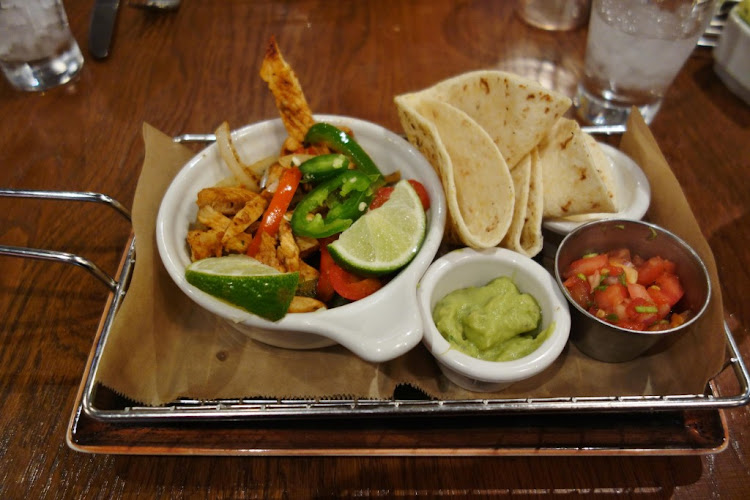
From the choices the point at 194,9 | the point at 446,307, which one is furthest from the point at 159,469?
the point at 194,9

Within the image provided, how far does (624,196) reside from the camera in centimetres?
191

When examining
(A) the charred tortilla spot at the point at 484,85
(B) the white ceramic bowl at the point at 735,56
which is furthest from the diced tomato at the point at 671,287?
(B) the white ceramic bowl at the point at 735,56

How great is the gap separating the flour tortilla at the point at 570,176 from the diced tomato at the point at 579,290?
0.25 meters

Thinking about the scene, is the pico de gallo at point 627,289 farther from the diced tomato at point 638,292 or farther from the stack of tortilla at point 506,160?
the stack of tortilla at point 506,160

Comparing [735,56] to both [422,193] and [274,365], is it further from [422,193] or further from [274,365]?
[274,365]

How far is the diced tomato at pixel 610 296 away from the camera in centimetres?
160

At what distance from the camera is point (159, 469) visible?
1569 millimetres

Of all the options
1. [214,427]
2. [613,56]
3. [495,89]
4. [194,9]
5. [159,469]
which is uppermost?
[495,89]

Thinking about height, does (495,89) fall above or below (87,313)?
above

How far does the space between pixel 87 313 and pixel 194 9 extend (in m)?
2.20

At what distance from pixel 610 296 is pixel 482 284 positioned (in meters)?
0.38

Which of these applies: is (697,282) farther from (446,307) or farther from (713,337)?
(446,307)

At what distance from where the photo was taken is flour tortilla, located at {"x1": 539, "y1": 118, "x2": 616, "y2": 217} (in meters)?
1.70

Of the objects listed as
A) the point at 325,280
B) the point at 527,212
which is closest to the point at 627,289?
the point at 527,212
